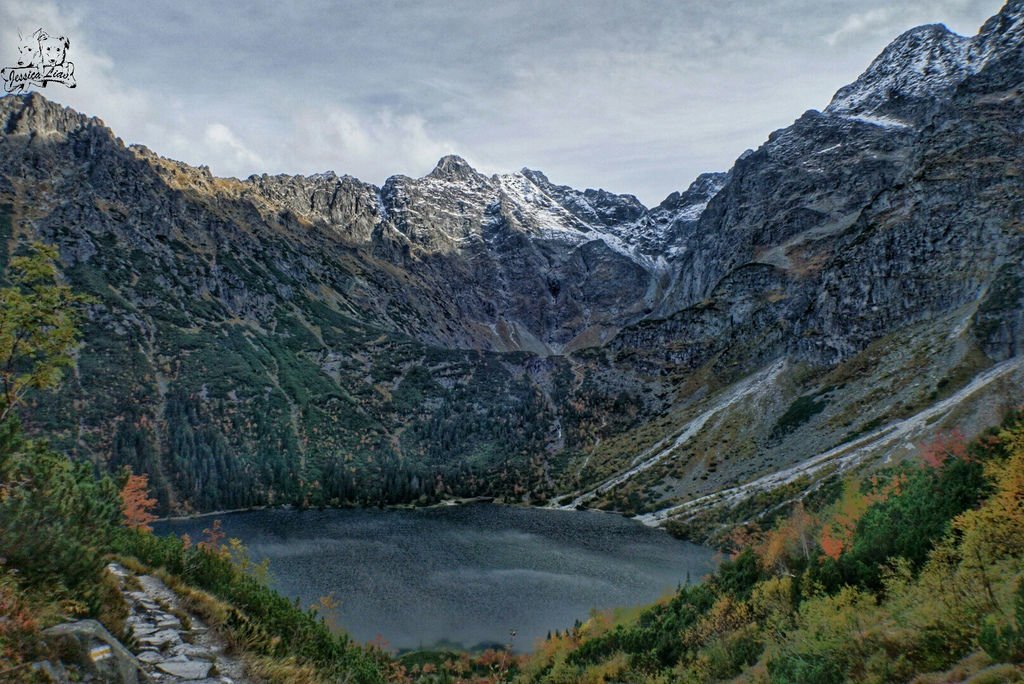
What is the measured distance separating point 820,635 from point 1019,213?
130650 millimetres

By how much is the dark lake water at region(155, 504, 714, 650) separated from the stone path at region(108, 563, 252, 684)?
49.3 meters

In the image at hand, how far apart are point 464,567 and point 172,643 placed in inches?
2959

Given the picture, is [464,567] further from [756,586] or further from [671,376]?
[671,376]

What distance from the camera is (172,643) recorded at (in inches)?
466

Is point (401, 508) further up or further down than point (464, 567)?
further down

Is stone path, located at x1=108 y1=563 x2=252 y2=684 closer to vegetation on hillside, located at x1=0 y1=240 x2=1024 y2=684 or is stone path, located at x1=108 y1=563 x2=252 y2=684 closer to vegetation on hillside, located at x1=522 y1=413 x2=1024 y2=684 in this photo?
vegetation on hillside, located at x1=0 y1=240 x2=1024 y2=684

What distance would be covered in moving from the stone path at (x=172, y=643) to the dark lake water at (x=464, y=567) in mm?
49302

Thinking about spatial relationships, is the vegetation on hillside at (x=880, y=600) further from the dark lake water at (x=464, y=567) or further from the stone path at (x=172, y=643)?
the dark lake water at (x=464, y=567)

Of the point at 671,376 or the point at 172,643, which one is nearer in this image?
the point at 172,643

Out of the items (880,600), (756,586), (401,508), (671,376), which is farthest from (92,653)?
(671,376)

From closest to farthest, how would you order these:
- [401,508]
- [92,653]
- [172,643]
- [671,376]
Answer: [92,653], [172,643], [401,508], [671,376]

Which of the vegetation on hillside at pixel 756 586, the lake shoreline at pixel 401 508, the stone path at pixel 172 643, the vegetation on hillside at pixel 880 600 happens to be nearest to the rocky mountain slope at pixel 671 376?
the lake shoreline at pixel 401 508

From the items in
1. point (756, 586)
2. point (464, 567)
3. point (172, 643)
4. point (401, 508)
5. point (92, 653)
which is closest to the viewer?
point (92, 653)

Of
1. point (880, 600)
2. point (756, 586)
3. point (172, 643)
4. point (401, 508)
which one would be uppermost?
point (172, 643)
